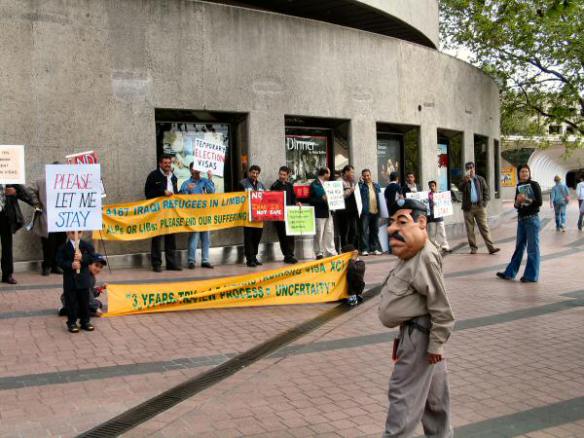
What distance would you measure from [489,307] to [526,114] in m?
26.0

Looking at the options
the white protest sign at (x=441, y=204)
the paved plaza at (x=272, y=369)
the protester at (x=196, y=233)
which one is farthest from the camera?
the white protest sign at (x=441, y=204)

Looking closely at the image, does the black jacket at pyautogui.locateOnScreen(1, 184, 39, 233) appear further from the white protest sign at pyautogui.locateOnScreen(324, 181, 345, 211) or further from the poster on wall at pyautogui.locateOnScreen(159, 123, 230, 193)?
the white protest sign at pyautogui.locateOnScreen(324, 181, 345, 211)

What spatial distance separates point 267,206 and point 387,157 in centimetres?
610

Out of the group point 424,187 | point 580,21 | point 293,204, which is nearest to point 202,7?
point 293,204

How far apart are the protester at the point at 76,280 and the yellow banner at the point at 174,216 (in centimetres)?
405

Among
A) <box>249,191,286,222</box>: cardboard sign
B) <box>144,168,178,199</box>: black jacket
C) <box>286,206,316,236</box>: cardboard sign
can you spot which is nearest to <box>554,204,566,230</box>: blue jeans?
<box>286,206,316,236</box>: cardboard sign

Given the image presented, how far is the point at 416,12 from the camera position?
797 inches

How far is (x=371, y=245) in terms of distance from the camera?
15531 millimetres

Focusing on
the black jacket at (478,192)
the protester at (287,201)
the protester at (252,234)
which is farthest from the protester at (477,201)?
the protester at (252,234)

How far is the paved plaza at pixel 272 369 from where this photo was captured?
15.9 feet

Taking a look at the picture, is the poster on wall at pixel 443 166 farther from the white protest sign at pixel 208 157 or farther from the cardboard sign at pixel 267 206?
the white protest sign at pixel 208 157

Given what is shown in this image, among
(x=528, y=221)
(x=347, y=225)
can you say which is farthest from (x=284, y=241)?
(x=528, y=221)

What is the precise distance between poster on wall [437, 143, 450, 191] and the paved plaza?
10.9 m

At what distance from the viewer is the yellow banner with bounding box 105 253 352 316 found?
27.9 feet
